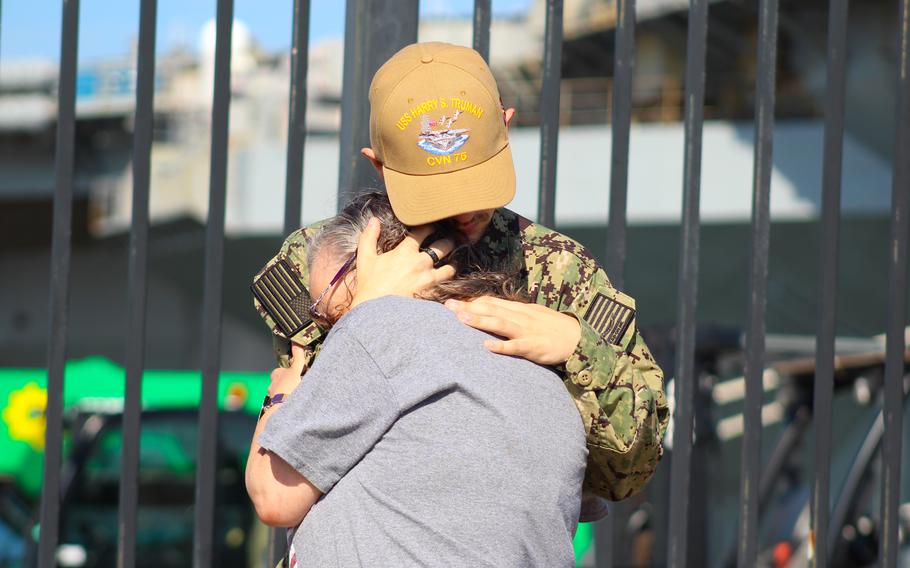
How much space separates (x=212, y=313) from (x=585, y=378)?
710 mm

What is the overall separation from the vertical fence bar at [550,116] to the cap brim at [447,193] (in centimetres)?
56

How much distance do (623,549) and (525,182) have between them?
13048 millimetres

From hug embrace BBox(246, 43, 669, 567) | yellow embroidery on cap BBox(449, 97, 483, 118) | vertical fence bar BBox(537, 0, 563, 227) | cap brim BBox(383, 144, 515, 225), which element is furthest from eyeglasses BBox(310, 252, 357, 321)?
vertical fence bar BBox(537, 0, 563, 227)

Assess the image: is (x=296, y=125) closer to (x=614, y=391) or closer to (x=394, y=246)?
(x=394, y=246)

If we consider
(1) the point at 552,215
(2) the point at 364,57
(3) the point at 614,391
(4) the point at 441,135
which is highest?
(2) the point at 364,57

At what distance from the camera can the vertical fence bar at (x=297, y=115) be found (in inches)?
74.5

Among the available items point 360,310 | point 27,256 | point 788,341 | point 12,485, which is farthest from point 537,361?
point 27,256

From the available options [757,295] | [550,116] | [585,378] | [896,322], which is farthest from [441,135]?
[896,322]

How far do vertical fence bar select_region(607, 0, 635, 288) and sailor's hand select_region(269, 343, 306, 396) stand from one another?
639 millimetres

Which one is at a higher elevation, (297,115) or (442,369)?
(297,115)

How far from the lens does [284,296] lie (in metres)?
1.57

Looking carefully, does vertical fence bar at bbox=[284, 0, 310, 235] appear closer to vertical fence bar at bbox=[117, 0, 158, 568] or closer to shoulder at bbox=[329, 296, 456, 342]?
vertical fence bar at bbox=[117, 0, 158, 568]

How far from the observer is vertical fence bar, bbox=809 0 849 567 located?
208 cm

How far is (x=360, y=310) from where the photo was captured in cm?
136
